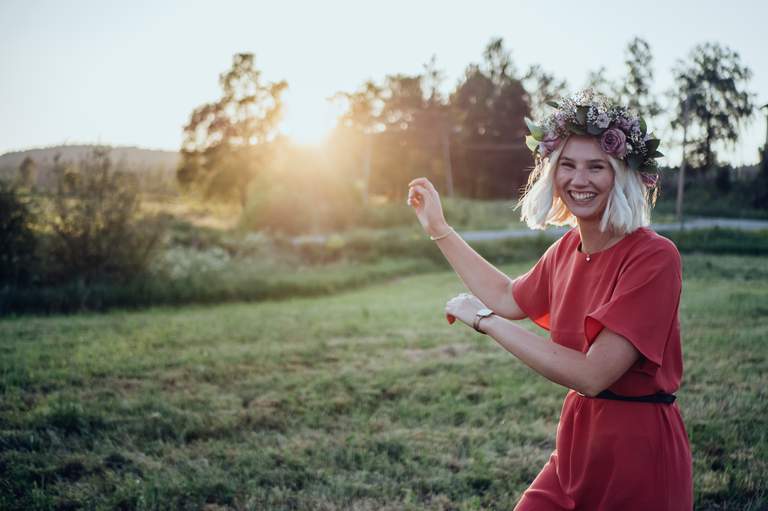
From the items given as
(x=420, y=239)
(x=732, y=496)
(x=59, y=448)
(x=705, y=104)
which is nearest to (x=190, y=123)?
(x=420, y=239)

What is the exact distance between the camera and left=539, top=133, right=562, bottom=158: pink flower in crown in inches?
90.6

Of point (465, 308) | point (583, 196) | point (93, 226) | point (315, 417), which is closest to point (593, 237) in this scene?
point (583, 196)

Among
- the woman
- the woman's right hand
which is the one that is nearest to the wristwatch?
the woman

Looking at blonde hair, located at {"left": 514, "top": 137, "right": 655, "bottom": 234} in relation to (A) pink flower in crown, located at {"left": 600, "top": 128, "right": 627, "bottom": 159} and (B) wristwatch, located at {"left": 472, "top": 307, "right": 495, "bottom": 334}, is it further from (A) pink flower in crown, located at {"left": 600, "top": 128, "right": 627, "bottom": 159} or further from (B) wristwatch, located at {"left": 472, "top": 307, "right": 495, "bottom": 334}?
(B) wristwatch, located at {"left": 472, "top": 307, "right": 495, "bottom": 334}

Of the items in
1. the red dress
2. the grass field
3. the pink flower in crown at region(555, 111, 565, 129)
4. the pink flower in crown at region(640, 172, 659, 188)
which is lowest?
the grass field

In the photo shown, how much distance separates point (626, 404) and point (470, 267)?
89 centimetres

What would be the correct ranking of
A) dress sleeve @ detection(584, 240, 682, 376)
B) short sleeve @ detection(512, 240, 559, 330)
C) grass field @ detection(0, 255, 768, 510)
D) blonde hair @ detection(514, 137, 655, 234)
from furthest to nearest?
grass field @ detection(0, 255, 768, 510), short sleeve @ detection(512, 240, 559, 330), blonde hair @ detection(514, 137, 655, 234), dress sleeve @ detection(584, 240, 682, 376)

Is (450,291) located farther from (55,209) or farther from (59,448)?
(59,448)

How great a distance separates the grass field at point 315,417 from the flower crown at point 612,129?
7.65 ft

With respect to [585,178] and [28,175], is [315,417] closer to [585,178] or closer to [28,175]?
[585,178]

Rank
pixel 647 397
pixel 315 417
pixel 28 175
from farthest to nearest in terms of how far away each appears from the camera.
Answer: pixel 28 175, pixel 315 417, pixel 647 397

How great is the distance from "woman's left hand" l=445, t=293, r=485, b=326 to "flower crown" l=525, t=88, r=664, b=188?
65 centimetres

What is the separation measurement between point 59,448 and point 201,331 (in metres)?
Answer: 4.47

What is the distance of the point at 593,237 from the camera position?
2.19 metres
